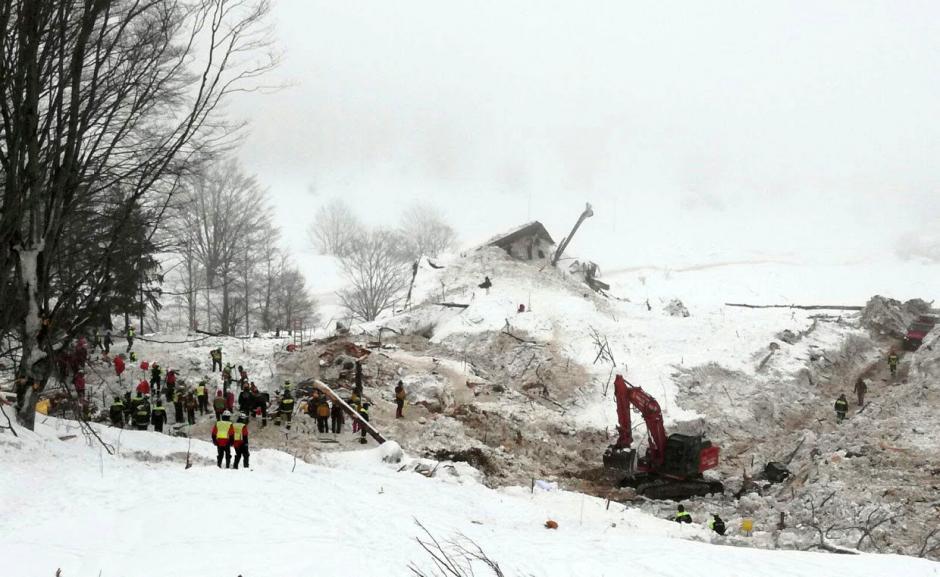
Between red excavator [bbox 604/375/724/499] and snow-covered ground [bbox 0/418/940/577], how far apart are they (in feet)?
13.8

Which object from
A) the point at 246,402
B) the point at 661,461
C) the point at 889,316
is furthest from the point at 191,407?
the point at 889,316

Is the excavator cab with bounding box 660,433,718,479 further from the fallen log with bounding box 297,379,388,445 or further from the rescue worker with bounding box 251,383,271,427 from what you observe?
the rescue worker with bounding box 251,383,271,427

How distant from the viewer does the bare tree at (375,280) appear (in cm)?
4422

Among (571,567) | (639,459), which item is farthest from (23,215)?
(639,459)

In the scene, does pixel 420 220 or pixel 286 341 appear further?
pixel 420 220

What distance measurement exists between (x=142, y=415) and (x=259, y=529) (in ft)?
36.5

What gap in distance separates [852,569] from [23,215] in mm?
12354

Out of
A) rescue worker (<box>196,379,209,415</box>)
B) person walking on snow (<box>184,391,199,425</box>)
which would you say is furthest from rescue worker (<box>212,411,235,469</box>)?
rescue worker (<box>196,379,209,415</box>)

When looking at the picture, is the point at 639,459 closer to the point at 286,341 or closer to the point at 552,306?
the point at 552,306

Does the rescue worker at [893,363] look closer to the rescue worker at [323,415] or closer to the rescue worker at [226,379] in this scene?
the rescue worker at [323,415]

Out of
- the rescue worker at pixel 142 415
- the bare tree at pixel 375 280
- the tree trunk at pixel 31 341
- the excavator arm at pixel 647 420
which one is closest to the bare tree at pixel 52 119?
the tree trunk at pixel 31 341

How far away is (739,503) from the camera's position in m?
14.5

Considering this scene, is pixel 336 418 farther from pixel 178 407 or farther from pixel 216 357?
pixel 216 357

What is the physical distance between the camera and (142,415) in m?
16.4
